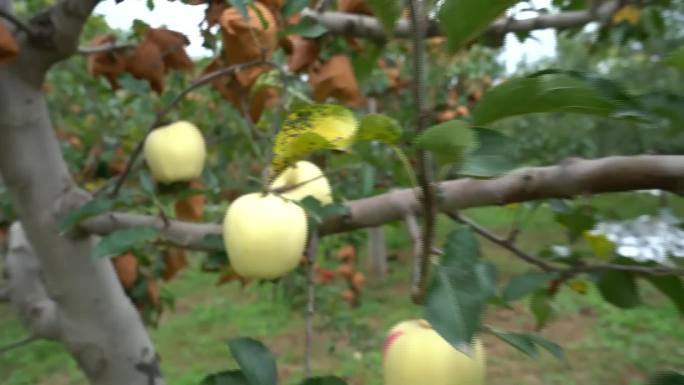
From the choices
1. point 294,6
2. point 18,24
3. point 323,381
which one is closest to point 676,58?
point 323,381

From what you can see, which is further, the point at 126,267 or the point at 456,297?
the point at 126,267

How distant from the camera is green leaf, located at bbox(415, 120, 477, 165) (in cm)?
36

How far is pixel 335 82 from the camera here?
1044 mm

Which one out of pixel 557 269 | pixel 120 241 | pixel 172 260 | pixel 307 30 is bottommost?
pixel 172 260

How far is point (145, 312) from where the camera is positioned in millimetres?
1585

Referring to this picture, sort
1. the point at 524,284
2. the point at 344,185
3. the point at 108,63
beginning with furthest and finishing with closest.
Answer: the point at 344,185 < the point at 108,63 < the point at 524,284

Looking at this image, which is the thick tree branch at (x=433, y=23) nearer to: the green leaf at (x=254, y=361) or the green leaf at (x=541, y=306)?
the green leaf at (x=541, y=306)

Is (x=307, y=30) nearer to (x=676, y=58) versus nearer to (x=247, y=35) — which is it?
(x=247, y=35)

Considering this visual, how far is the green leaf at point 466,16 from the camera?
1.22ft

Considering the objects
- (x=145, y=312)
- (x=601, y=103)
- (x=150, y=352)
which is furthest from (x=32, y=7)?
(x=601, y=103)

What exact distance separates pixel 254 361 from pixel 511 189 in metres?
0.30

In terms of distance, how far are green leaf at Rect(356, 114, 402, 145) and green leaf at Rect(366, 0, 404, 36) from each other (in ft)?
0.23

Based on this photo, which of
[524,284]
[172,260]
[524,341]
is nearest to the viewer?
[524,341]

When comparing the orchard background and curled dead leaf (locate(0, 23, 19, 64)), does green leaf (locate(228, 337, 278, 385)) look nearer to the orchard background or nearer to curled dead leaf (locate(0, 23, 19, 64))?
the orchard background
